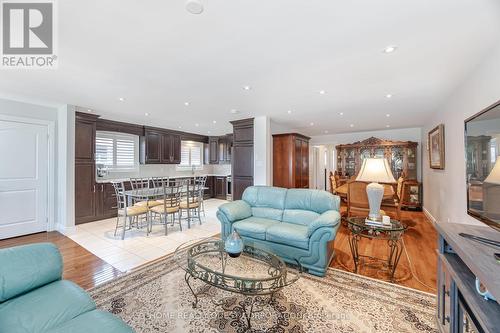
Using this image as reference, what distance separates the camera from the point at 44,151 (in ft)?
13.2

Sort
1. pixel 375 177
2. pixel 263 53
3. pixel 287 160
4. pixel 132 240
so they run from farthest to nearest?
pixel 287 160 < pixel 132 240 < pixel 375 177 < pixel 263 53

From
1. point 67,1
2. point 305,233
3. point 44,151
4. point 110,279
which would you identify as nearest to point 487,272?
point 305,233

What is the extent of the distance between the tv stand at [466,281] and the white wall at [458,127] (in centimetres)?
146

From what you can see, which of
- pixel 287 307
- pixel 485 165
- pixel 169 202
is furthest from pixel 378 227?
pixel 169 202

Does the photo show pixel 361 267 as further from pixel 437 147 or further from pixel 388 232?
pixel 437 147

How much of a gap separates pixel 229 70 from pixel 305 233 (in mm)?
2139

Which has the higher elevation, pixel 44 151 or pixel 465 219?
pixel 44 151

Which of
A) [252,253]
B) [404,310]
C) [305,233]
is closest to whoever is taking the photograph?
[404,310]

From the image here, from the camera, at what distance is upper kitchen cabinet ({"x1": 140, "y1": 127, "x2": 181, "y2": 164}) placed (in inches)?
242

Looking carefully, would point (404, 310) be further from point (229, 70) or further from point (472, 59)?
point (229, 70)

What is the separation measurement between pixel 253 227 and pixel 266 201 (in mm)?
670

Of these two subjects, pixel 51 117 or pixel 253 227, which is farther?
pixel 51 117

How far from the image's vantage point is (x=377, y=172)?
2619 millimetres

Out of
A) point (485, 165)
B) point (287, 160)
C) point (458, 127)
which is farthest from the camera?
point (287, 160)
